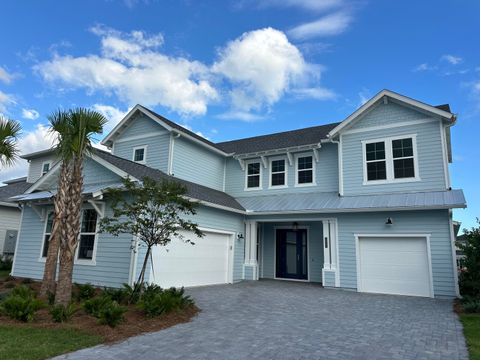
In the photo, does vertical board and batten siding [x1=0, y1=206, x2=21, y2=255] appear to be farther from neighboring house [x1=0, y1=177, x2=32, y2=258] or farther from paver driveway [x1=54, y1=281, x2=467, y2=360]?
paver driveway [x1=54, y1=281, x2=467, y2=360]

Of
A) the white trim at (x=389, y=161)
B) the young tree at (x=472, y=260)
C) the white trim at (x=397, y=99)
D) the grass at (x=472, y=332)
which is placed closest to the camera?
the grass at (x=472, y=332)

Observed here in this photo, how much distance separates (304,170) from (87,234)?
32.1 feet

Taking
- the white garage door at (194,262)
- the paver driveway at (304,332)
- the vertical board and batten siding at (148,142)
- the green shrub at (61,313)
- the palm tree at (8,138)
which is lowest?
the paver driveway at (304,332)

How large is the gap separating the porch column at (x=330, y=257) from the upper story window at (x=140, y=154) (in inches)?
357

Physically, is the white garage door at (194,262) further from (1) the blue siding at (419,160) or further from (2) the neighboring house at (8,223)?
(2) the neighboring house at (8,223)

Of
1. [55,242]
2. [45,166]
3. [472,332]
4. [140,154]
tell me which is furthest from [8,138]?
[472,332]

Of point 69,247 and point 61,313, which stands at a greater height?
point 69,247

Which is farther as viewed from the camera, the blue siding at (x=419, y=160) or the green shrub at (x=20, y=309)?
the blue siding at (x=419, y=160)

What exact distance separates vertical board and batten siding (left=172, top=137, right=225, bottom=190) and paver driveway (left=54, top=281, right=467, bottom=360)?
693cm

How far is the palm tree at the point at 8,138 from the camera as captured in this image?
33.9ft

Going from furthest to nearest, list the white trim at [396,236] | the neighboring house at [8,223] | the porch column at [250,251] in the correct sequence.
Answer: the neighboring house at [8,223], the porch column at [250,251], the white trim at [396,236]

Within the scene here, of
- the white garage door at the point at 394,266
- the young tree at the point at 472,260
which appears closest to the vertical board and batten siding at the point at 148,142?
the white garage door at the point at 394,266

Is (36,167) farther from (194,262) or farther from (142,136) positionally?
(194,262)

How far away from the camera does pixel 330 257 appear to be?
13.2 meters
